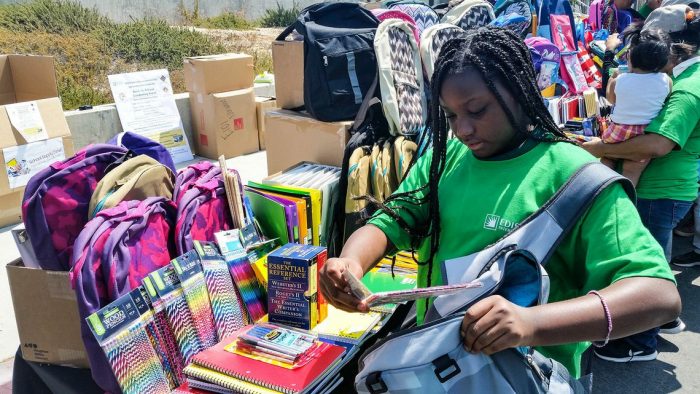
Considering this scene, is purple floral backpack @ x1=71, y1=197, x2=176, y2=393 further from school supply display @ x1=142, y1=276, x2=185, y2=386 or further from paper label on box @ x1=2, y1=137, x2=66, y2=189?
paper label on box @ x1=2, y1=137, x2=66, y2=189

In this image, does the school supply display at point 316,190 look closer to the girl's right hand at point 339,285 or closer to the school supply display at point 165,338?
the school supply display at point 165,338

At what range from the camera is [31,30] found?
10117mm

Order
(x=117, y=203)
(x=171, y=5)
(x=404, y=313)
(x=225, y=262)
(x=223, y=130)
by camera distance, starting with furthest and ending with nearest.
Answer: (x=171, y=5)
(x=223, y=130)
(x=404, y=313)
(x=225, y=262)
(x=117, y=203)

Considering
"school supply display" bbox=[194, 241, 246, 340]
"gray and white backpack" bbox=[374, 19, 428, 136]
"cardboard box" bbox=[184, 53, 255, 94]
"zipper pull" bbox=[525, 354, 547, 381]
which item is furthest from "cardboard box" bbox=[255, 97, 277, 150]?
"zipper pull" bbox=[525, 354, 547, 381]

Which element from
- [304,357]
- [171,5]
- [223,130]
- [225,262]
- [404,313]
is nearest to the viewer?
[304,357]

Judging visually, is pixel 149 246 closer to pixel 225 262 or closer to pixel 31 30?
pixel 225 262

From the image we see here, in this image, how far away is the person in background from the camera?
2.66 metres

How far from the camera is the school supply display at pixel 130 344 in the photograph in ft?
5.43

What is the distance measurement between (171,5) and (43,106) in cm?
1227

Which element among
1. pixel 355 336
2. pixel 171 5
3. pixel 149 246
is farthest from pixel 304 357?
pixel 171 5

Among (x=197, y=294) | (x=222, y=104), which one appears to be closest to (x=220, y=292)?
(x=197, y=294)

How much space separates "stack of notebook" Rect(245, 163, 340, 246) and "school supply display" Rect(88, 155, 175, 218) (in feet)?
1.35

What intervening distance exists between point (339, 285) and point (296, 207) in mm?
1139

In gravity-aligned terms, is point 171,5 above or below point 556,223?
above
